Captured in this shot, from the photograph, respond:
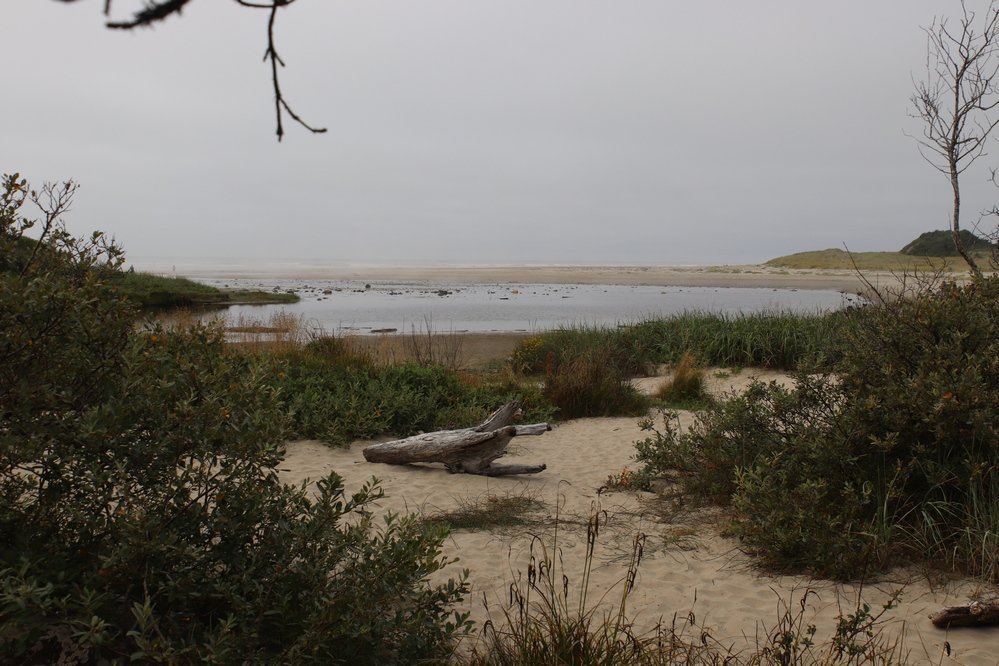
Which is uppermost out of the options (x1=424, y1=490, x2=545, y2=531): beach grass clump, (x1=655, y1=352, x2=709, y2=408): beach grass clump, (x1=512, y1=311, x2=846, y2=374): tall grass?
(x1=512, y1=311, x2=846, y2=374): tall grass

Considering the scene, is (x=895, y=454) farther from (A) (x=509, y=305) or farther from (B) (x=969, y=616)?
(A) (x=509, y=305)

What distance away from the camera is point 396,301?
3541cm

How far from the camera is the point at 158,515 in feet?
8.75

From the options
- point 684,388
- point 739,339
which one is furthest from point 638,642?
point 739,339

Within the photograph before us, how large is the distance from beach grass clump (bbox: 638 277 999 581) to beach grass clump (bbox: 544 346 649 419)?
4.95m

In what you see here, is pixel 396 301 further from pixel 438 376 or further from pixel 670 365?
pixel 438 376

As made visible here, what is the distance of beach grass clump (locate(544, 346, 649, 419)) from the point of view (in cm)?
1049

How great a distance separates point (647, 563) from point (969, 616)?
1.84 metres

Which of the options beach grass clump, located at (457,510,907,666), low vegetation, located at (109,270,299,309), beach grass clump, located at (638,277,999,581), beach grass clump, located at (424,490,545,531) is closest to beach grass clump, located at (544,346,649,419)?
beach grass clump, located at (424,490,545,531)

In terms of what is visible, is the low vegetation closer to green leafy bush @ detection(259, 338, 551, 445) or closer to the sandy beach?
green leafy bush @ detection(259, 338, 551, 445)

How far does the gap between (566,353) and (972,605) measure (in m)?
8.68

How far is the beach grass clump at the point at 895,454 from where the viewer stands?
4387 millimetres

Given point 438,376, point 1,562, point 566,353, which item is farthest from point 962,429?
point 566,353

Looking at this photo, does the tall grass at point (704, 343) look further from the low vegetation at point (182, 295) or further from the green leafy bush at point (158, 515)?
the low vegetation at point (182, 295)
